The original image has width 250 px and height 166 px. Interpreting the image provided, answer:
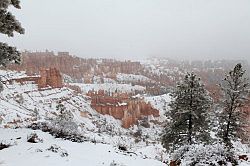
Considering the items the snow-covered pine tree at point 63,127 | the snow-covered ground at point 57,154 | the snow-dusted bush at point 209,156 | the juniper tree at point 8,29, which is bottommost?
the snow-covered pine tree at point 63,127

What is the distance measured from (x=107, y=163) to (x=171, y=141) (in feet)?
53.7

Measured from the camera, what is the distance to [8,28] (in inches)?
702

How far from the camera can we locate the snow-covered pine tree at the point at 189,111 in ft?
92.0

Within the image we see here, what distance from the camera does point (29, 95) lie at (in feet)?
493

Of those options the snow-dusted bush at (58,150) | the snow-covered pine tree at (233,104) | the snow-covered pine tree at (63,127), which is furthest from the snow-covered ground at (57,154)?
the snow-covered pine tree at (233,104)

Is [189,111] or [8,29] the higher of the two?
[8,29]

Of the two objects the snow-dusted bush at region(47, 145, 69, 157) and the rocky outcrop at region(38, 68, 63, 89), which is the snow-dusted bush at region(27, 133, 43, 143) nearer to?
the snow-dusted bush at region(47, 145, 69, 157)

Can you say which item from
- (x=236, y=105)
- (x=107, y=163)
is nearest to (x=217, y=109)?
(x=236, y=105)

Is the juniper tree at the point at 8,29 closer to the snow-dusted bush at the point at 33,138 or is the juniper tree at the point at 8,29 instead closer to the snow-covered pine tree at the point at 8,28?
the snow-covered pine tree at the point at 8,28

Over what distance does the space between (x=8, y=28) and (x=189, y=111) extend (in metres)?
16.3

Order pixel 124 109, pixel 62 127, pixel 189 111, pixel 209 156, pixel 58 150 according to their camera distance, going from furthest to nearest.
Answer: pixel 124 109
pixel 189 111
pixel 62 127
pixel 58 150
pixel 209 156

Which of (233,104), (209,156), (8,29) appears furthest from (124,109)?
(209,156)

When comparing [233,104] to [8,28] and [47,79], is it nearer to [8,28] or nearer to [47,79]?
[8,28]

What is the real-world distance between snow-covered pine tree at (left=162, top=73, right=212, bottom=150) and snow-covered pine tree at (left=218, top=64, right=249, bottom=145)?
1.46 m
